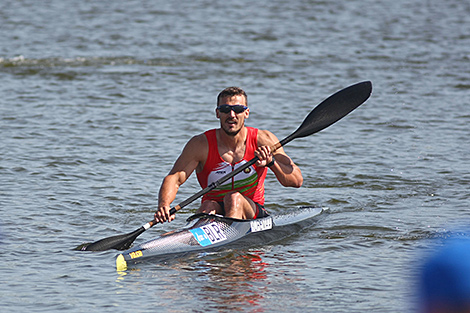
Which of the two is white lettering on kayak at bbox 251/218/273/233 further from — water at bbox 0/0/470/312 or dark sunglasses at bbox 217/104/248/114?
dark sunglasses at bbox 217/104/248/114

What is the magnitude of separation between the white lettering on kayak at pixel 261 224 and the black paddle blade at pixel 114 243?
959 mm

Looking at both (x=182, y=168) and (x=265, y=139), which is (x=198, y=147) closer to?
(x=182, y=168)

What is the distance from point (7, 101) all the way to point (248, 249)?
764 centimetres

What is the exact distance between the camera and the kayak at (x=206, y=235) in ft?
20.2

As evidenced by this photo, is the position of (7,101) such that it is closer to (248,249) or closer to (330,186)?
(330,186)

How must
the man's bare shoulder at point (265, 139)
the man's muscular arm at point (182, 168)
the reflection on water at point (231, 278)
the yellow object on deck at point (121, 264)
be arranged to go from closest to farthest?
the reflection on water at point (231, 278) < the yellow object on deck at point (121, 264) < the man's muscular arm at point (182, 168) < the man's bare shoulder at point (265, 139)

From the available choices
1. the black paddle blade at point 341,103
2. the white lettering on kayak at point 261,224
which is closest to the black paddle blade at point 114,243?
the white lettering on kayak at point 261,224

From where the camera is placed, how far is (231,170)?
22.0 feet

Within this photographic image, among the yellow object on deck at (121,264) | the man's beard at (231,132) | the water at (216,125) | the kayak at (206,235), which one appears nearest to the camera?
the water at (216,125)

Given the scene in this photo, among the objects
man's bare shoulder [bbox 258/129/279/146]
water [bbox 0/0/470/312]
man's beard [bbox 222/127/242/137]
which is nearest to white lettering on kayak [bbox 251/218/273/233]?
water [bbox 0/0/470/312]

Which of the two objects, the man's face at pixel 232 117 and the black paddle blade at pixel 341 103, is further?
the black paddle blade at pixel 341 103

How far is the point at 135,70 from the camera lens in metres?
15.9

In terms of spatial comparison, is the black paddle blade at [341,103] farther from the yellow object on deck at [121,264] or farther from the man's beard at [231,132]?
the yellow object on deck at [121,264]

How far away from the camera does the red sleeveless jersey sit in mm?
6699
